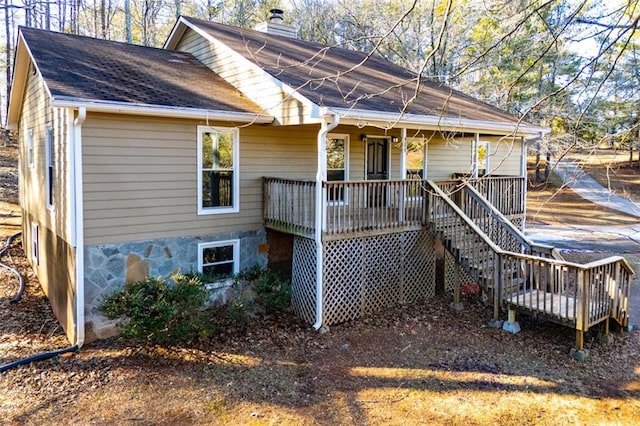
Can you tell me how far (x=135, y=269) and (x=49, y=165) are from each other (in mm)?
2922

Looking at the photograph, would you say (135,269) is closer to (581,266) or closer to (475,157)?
(475,157)

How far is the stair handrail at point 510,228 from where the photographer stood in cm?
996

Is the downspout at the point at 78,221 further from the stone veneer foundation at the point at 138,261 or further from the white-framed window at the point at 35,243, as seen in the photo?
the white-framed window at the point at 35,243

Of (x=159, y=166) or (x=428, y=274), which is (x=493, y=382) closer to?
(x=428, y=274)

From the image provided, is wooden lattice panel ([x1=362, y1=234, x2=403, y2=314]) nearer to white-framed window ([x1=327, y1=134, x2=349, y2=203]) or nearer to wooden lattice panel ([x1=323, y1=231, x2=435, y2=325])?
wooden lattice panel ([x1=323, y1=231, x2=435, y2=325])

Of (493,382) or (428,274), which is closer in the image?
(493,382)

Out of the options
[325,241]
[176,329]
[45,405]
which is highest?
[325,241]

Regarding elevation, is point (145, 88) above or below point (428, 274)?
above

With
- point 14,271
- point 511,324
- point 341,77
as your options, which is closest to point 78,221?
point 14,271

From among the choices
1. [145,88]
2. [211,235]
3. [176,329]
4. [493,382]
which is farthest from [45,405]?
[493,382]

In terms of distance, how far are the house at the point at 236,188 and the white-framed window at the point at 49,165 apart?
0.25 feet

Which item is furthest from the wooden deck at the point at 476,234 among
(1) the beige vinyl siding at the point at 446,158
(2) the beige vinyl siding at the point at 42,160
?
(2) the beige vinyl siding at the point at 42,160

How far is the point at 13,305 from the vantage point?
10.1 m

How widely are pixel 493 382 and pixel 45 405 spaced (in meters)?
6.10
